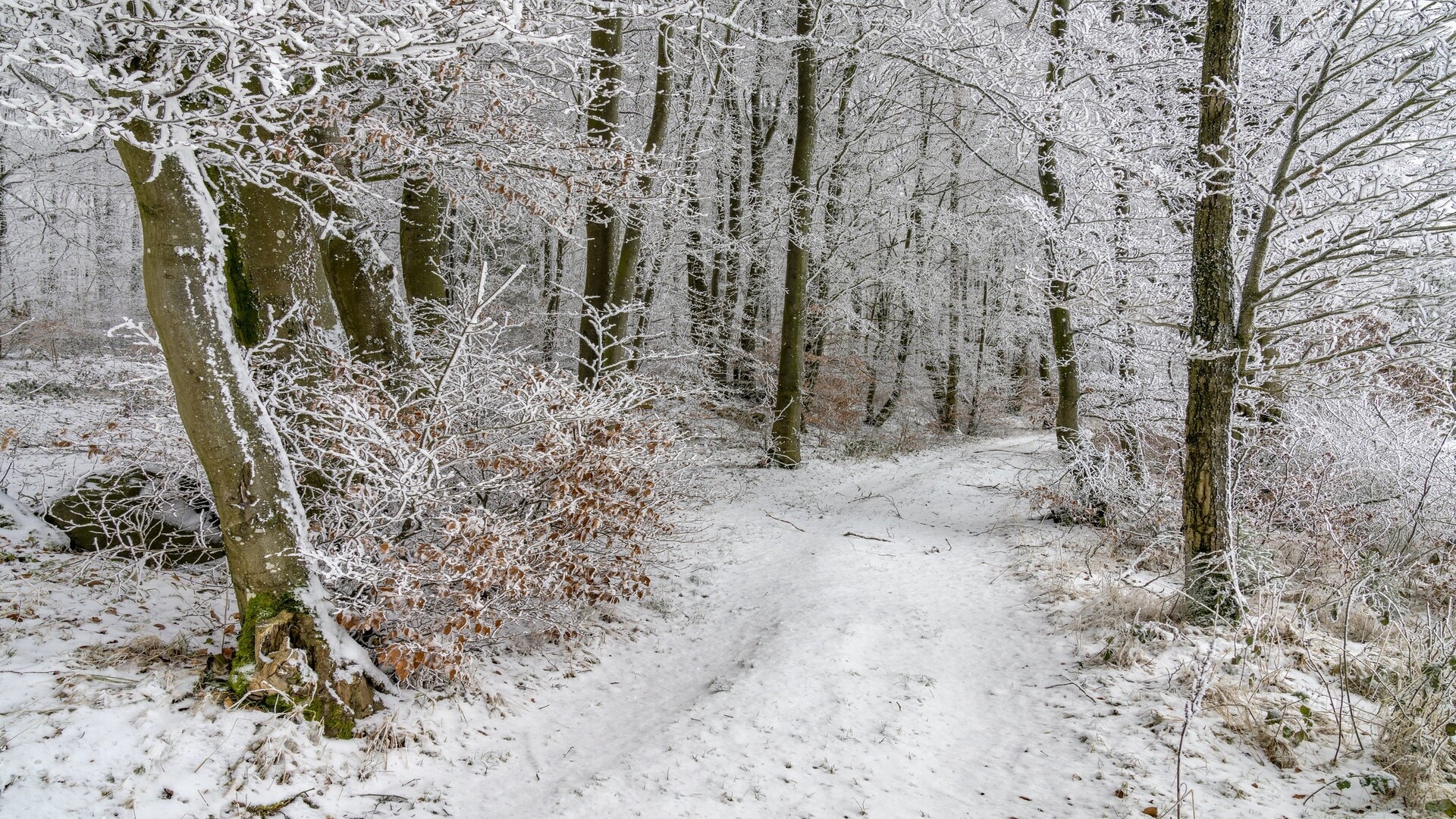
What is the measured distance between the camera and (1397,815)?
2.85 meters

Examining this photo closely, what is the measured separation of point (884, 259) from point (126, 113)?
13894 mm

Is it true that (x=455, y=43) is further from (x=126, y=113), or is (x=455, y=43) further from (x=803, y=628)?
(x=803, y=628)

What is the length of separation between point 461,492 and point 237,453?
1.24 meters

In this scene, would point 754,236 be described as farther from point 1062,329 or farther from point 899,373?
point 1062,329

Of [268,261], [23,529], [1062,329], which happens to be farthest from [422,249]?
[1062,329]

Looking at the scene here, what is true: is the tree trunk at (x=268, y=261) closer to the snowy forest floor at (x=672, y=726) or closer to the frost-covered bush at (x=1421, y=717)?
the snowy forest floor at (x=672, y=726)

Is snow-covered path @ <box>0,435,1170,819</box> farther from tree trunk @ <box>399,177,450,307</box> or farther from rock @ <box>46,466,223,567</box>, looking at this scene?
tree trunk @ <box>399,177,450,307</box>

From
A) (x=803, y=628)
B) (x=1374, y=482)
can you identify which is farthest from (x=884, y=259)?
(x=803, y=628)

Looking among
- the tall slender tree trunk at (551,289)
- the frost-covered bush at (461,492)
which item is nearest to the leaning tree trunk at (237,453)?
the frost-covered bush at (461,492)

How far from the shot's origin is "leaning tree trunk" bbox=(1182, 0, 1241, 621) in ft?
14.7

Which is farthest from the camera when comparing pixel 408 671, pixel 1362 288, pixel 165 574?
pixel 1362 288

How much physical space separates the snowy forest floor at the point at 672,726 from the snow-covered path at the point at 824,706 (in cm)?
2

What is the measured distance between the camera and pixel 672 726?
4035 millimetres

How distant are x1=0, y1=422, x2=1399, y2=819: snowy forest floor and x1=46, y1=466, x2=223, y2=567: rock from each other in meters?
0.27
